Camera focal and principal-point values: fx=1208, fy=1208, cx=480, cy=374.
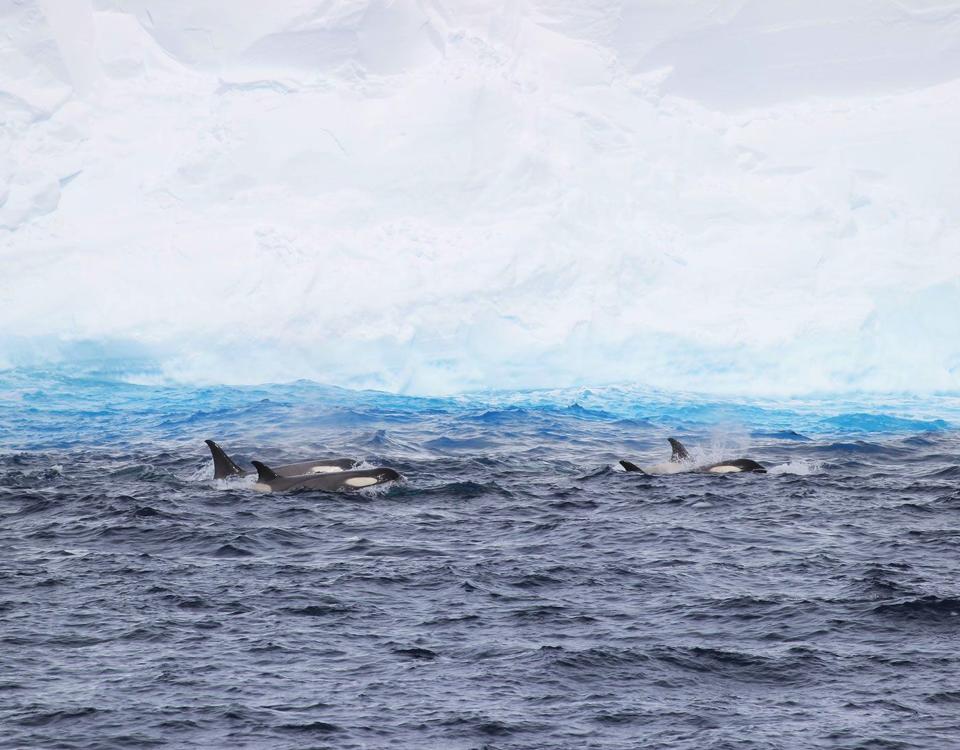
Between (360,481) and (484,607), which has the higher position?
(360,481)

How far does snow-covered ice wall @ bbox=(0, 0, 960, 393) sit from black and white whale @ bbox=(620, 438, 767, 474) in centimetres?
1769

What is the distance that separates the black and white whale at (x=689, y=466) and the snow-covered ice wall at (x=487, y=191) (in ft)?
58.0

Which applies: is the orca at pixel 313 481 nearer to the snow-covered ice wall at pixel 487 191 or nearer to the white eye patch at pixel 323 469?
the white eye patch at pixel 323 469

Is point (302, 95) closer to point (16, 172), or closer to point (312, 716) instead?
point (16, 172)

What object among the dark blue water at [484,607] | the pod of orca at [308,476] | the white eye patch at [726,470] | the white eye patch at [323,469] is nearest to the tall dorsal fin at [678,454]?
the white eye patch at [726,470]

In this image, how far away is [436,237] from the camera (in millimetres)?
41438

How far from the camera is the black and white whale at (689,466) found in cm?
2061

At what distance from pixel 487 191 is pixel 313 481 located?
85.6ft

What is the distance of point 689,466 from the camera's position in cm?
2162

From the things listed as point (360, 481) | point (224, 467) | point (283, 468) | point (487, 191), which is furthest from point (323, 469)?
point (487, 191)

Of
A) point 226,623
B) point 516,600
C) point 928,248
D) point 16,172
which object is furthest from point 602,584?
point 16,172

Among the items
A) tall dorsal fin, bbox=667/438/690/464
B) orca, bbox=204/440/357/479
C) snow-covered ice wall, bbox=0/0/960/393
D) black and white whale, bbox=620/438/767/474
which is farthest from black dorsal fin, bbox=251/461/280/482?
snow-covered ice wall, bbox=0/0/960/393

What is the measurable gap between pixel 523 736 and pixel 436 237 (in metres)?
34.0

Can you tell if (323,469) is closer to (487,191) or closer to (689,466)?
(689,466)
